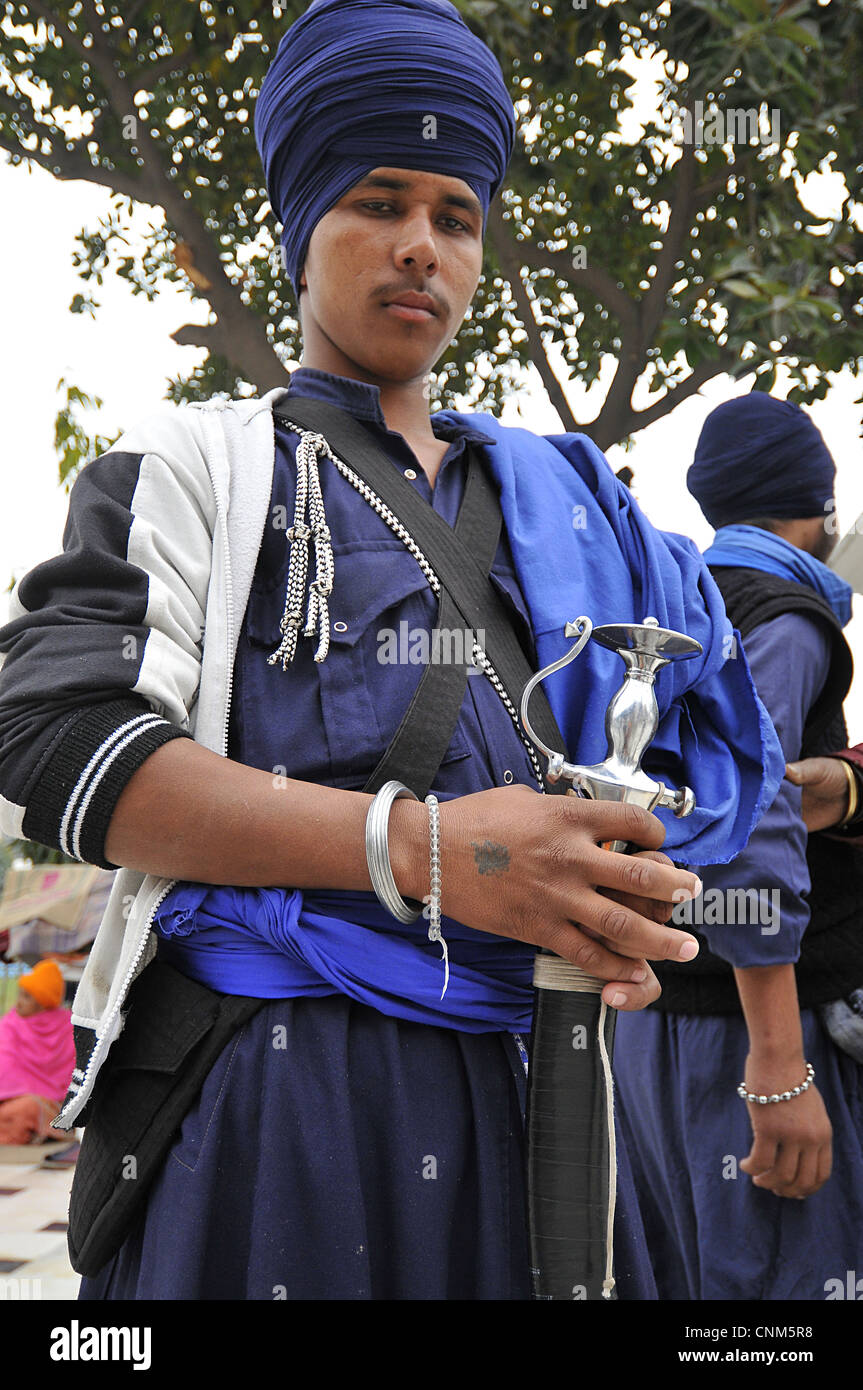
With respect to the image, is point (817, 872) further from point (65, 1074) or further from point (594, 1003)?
point (65, 1074)

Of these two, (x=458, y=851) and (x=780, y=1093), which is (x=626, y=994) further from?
(x=780, y=1093)

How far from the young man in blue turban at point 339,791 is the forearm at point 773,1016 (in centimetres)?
99

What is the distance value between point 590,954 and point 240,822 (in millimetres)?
381

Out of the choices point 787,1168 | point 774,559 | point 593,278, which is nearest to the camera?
point 787,1168

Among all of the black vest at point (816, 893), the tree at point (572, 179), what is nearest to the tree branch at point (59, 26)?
the tree at point (572, 179)

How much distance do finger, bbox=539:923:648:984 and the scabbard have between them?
0.14ft

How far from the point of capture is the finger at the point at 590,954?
4.28ft

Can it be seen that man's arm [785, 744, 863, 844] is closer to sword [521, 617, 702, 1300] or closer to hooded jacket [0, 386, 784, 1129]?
hooded jacket [0, 386, 784, 1129]

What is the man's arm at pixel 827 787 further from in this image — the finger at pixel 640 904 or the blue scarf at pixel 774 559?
the finger at pixel 640 904

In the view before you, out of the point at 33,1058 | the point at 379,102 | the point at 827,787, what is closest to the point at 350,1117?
the point at 379,102

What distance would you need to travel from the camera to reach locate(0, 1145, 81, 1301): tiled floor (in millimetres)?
5766

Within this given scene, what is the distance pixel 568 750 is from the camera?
5.29 feet

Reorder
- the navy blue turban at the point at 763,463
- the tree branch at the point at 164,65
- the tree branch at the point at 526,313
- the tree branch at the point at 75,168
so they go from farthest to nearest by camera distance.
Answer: the tree branch at the point at 75,168, the tree branch at the point at 526,313, the tree branch at the point at 164,65, the navy blue turban at the point at 763,463

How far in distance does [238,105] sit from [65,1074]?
6.31 m
